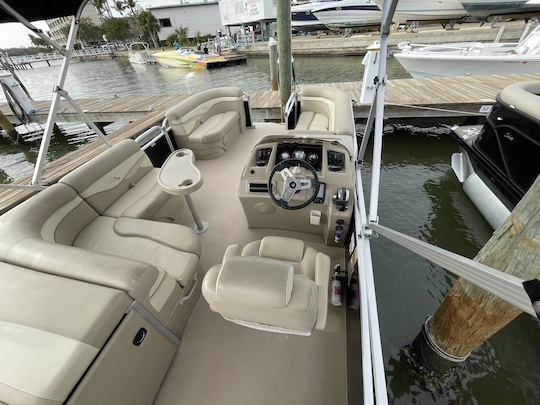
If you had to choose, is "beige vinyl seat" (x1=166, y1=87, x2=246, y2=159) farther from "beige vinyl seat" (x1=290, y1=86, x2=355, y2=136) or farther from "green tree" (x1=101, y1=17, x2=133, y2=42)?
"green tree" (x1=101, y1=17, x2=133, y2=42)

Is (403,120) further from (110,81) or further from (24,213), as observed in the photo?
(110,81)

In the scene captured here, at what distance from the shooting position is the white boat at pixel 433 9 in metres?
17.4

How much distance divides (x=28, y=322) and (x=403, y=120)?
24.3 ft

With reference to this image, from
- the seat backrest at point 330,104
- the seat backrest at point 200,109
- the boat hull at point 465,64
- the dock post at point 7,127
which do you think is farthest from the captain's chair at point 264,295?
the dock post at point 7,127

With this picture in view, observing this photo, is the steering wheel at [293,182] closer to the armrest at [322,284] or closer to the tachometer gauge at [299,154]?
the tachometer gauge at [299,154]

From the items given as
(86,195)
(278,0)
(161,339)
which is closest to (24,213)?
(86,195)

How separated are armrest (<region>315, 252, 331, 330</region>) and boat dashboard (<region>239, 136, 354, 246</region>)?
57 centimetres

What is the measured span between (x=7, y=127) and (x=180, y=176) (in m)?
10.2

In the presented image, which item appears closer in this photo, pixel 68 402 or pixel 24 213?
pixel 68 402

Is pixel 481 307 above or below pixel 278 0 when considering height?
below

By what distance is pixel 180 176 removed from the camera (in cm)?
243

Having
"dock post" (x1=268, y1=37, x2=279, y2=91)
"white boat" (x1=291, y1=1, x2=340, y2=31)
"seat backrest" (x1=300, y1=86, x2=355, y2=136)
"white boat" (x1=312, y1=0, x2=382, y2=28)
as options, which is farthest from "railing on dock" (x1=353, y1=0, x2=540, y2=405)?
"white boat" (x1=291, y1=1, x2=340, y2=31)

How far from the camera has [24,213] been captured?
1925 mm

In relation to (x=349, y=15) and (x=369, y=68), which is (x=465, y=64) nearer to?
(x=369, y=68)
